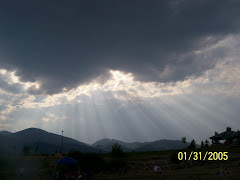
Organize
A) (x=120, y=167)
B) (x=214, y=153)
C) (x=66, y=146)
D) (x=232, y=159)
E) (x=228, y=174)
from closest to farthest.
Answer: (x=228, y=174)
(x=232, y=159)
(x=120, y=167)
(x=214, y=153)
(x=66, y=146)

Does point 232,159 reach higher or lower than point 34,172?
higher

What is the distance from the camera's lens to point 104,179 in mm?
27969

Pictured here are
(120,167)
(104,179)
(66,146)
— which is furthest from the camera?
(66,146)

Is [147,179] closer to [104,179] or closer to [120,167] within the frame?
[104,179]

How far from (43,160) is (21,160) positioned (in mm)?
4159

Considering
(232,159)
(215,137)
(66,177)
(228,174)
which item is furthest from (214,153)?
(66,177)

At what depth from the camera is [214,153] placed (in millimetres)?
41875

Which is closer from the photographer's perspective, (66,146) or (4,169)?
(4,169)

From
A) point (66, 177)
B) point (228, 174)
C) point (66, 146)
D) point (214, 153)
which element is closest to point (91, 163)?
point (66, 177)

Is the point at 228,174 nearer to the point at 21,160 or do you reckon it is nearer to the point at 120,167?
the point at 120,167
